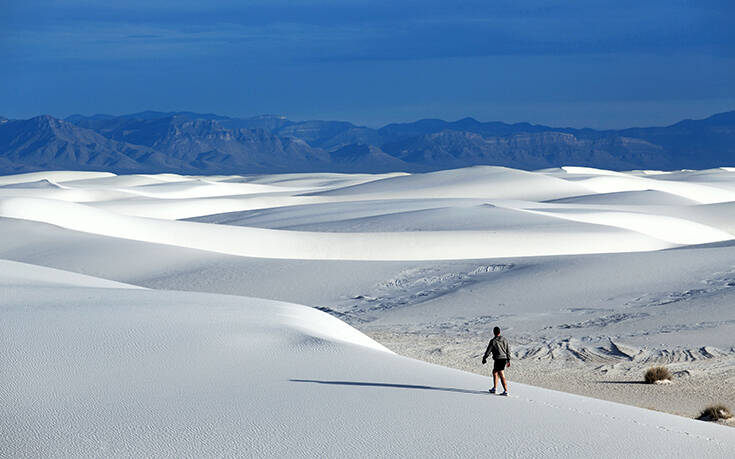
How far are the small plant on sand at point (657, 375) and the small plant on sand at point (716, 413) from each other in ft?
7.54

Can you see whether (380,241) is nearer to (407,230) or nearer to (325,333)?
(407,230)

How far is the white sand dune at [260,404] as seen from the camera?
24.4ft

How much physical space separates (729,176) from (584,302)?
8559 cm

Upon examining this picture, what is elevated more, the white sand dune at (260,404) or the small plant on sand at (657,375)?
the white sand dune at (260,404)

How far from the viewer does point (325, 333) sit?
12.9 m

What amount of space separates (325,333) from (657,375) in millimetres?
5013

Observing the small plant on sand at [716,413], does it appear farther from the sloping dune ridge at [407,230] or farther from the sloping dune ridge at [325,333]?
the sloping dune ridge at [407,230]

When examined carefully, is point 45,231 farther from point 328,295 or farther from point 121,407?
point 121,407

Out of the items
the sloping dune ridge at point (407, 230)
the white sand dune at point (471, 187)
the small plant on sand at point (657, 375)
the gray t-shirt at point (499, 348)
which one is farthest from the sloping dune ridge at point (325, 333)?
the white sand dune at point (471, 187)

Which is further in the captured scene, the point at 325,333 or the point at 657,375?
the point at 657,375

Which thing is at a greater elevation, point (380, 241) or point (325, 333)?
point (325, 333)

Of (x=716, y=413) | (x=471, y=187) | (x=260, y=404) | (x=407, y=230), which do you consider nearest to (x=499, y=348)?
(x=260, y=404)

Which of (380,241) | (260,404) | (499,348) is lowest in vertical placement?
(380,241)

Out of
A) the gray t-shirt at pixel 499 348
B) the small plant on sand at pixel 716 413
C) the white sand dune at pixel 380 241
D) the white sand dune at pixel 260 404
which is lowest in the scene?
the white sand dune at pixel 380 241
